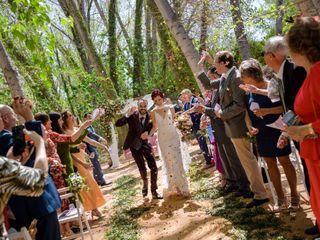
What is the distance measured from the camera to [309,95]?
2596 mm

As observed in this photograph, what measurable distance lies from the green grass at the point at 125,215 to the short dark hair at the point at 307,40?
372cm

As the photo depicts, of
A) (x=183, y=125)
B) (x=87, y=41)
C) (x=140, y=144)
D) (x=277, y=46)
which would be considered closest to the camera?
(x=277, y=46)

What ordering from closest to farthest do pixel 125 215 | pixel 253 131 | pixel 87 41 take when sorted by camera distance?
pixel 253 131, pixel 125 215, pixel 87 41

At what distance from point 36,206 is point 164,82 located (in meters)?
20.7

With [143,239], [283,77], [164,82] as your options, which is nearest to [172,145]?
[143,239]

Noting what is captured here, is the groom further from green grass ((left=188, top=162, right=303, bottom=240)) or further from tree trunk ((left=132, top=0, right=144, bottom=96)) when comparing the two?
tree trunk ((left=132, top=0, right=144, bottom=96))

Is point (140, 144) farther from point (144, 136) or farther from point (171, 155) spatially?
point (171, 155)

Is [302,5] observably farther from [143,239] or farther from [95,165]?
[95,165]

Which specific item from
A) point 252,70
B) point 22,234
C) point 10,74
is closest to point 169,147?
point 252,70

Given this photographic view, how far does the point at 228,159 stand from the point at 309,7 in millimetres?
2657

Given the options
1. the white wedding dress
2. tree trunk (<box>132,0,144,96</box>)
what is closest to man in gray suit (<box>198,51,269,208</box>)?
the white wedding dress

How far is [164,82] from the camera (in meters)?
23.9

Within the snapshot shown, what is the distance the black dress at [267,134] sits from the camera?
4.39 m

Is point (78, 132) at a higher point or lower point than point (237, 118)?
higher
